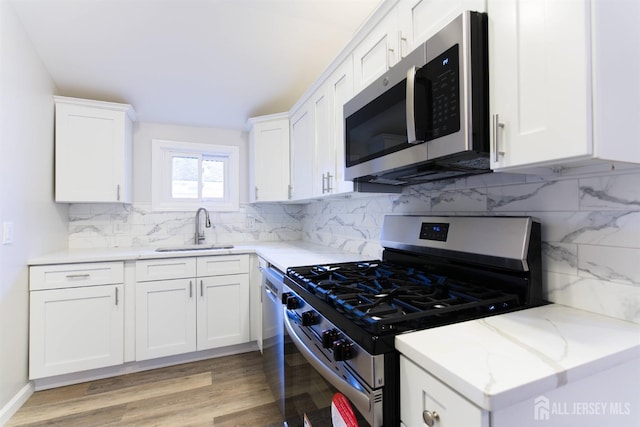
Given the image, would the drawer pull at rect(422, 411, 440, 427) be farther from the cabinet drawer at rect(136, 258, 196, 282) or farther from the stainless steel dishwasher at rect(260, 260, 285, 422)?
the cabinet drawer at rect(136, 258, 196, 282)

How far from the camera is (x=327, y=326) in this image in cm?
104

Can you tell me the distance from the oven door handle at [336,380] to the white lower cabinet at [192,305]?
1.32 meters

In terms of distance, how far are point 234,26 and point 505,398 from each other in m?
2.52

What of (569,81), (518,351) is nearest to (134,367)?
(518,351)

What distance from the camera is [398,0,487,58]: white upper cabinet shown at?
3.16 feet

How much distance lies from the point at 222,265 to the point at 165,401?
99 cm

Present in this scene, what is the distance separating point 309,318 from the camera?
115 centimetres

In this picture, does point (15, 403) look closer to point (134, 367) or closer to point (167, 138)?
point (134, 367)

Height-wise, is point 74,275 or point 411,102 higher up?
point 411,102

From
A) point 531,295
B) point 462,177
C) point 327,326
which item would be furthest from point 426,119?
point 327,326

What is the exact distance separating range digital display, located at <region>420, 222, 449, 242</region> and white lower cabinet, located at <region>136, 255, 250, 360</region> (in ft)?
5.43

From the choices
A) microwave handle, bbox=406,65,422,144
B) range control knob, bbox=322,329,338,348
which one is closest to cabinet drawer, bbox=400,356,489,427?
range control knob, bbox=322,329,338,348

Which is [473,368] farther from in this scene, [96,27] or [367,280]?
[96,27]

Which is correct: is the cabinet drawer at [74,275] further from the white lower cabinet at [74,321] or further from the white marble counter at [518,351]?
the white marble counter at [518,351]
